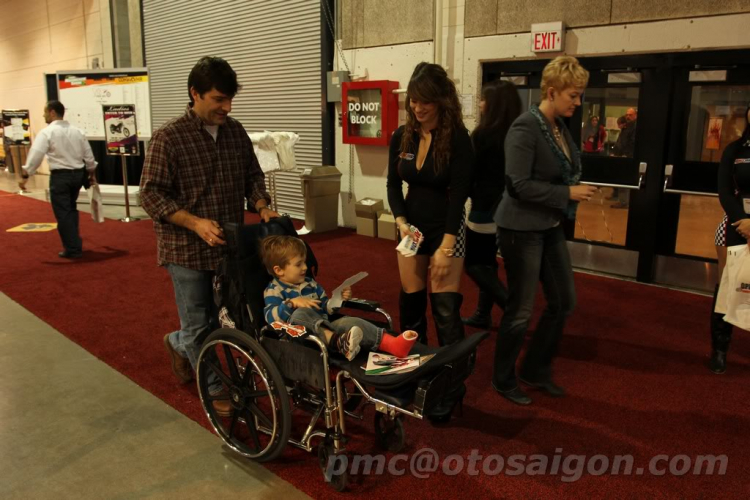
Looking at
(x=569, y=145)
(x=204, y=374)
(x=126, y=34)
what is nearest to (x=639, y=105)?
(x=569, y=145)

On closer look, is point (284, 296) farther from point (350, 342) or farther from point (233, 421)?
point (233, 421)

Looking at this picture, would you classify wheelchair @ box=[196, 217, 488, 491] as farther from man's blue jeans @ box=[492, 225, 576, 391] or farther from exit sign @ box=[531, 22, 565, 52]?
exit sign @ box=[531, 22, 565, 52]

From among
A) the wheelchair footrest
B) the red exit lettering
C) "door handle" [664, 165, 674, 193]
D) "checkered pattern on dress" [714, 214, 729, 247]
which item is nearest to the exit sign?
the red exit lettering

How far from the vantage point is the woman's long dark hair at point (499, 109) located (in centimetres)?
339

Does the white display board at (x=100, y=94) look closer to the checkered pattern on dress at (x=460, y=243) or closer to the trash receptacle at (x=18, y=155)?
the trash receptacle at (x=18, y=155)

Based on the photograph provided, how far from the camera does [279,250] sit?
2.45 meters

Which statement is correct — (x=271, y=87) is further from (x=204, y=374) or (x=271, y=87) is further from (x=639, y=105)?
(x=204, y=374)

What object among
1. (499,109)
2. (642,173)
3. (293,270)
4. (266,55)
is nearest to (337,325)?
(293,270)

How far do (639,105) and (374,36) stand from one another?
10.1 feet

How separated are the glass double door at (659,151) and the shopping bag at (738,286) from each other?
1.82 metres

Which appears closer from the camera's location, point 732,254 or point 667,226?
point 732,254

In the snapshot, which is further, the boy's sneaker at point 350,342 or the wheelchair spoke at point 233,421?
the wheelchair spoke at point 233,421

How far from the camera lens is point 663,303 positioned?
4660 millimetres

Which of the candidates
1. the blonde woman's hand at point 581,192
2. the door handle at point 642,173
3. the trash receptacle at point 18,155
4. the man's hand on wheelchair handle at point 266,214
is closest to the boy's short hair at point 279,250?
the man's hand on wheelchair handle at point 266,214
